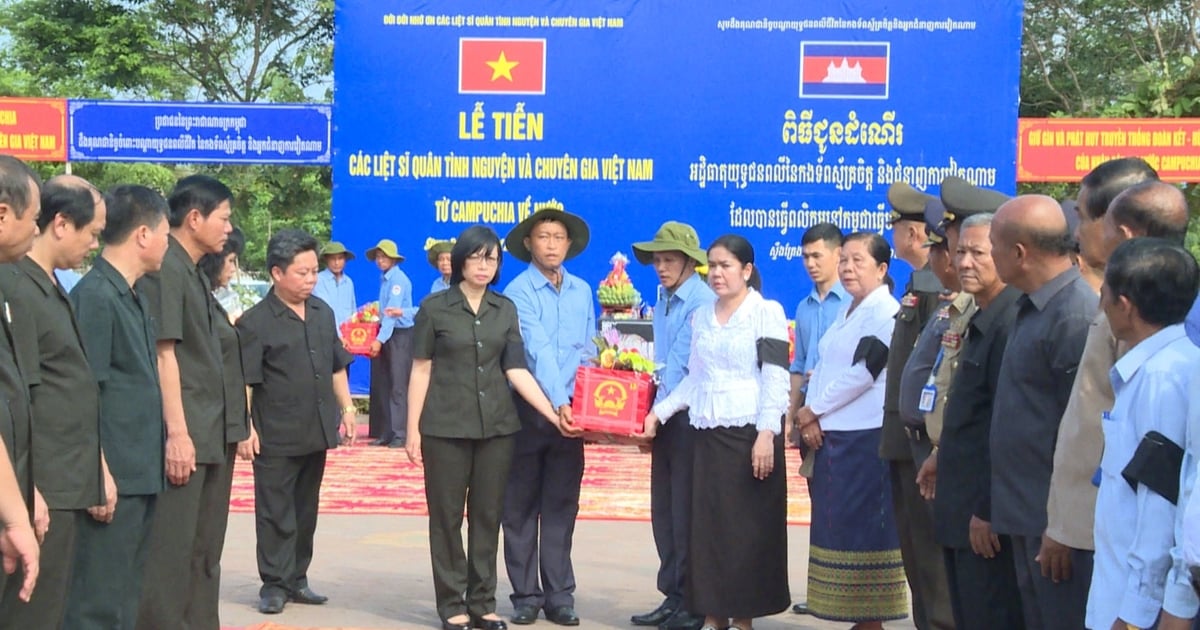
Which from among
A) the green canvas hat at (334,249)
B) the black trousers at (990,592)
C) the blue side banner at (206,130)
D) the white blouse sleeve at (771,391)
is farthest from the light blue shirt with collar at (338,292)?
the black trousers at (990,592)

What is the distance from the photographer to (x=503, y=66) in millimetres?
13477

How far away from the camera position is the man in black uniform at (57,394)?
12.9ft

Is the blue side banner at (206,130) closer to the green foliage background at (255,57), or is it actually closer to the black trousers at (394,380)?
the black trousers at (394,380)

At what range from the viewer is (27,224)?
3631 millimetres

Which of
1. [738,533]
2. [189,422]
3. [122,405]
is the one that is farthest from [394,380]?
[122,405]

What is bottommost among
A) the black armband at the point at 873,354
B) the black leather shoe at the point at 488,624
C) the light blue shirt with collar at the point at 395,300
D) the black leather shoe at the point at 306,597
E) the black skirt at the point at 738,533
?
the black leather shoe at the point at 488,624

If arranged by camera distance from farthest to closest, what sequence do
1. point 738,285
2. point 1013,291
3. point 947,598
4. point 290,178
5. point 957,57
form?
point 290,178, point 957,57, point 738,285, point 947,598, point 1013,291

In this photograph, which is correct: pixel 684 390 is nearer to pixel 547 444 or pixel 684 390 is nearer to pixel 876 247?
pixel 547 444

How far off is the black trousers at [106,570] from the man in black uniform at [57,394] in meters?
0.18

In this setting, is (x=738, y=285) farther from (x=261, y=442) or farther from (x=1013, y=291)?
(x=261, y=442)

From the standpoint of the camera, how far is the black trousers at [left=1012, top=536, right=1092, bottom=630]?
3.80 meters

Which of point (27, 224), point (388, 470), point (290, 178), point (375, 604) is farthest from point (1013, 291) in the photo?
point (290, 178)

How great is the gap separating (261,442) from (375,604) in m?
0.91

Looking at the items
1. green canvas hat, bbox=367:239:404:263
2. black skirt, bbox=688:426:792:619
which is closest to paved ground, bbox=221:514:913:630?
black skirt, bbox=688:426:792:619
